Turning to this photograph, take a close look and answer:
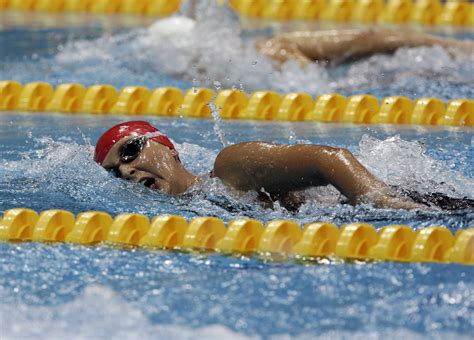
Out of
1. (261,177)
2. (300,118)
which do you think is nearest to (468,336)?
(261,177)

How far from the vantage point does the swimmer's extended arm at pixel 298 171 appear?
11.3 feet

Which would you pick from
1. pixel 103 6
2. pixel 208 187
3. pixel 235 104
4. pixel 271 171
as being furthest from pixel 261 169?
pixel 103 6

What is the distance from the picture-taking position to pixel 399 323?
269 centimetres

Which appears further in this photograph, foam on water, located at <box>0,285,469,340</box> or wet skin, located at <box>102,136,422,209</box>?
wet skin, located at <box>102,136,422,209</box>

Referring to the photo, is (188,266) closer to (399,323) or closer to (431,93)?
(399,323)

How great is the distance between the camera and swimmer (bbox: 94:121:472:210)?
347 centimetres

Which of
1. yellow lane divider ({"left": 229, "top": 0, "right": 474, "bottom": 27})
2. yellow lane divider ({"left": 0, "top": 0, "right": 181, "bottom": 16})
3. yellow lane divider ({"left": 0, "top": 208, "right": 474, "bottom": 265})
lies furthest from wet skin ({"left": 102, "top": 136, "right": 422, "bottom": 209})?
yellow lane divider ({"left": 0, "top": 0, "right": 181, "bottom": 16})

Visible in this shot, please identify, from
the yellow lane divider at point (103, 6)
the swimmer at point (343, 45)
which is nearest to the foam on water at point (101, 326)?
the swimmer at point (343, 45)

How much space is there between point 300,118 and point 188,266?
246 centimetres

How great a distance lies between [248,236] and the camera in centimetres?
343

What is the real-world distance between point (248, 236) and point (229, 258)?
14cm

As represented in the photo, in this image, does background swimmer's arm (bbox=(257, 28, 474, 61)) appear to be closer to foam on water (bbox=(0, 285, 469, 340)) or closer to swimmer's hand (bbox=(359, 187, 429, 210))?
swimmer's hand (bbox=(359, 187, 429, 210))

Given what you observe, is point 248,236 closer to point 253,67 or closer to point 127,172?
point 127,172

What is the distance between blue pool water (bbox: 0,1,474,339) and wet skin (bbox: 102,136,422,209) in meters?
0.05
